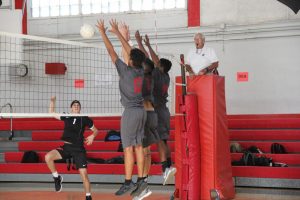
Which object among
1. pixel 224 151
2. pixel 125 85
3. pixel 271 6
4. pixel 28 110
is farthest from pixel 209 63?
pixel 28 110

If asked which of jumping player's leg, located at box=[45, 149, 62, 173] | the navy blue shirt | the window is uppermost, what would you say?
the window

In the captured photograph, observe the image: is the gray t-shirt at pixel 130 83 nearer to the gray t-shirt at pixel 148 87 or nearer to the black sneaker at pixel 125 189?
the gray t-shirt at pixel 148 87

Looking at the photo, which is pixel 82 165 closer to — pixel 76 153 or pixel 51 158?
pixel 76 153

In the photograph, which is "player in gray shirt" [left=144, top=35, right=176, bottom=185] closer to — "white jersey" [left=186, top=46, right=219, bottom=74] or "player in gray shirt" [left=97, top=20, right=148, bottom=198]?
"player in gray shirt" [left=97, top=20, right=148, bottom=198]

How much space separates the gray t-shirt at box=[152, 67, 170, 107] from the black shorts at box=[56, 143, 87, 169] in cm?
183

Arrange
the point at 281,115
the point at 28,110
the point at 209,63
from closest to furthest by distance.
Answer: the point at 209,63 < the point at 281,115 < the point at 28,110

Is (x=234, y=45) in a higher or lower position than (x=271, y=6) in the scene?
lower

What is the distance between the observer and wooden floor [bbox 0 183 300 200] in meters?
9.64

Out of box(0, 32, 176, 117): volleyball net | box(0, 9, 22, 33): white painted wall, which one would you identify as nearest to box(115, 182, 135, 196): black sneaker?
box(0, 32, 176, 117): volleyball net

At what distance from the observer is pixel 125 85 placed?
6902mm

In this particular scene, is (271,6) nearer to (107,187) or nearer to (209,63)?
(209,63)

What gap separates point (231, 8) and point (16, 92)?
5.91 meters

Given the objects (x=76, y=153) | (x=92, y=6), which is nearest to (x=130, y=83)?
(x=76, y=153)

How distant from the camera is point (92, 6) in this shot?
14.4 m
